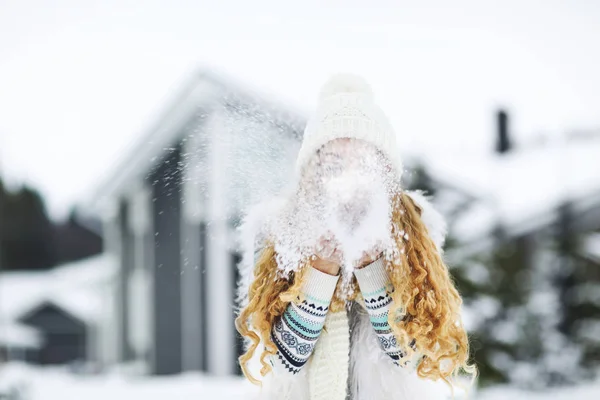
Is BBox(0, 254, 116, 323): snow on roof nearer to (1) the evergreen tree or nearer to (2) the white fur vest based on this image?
(1) the evergreen tree

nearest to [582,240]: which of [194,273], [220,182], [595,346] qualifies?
[595,346]

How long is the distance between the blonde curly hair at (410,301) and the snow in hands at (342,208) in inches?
2.3

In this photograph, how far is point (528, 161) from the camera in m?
12.3

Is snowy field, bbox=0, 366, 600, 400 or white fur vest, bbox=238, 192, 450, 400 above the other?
white fur vest, bbox=238, 192, 450, 400

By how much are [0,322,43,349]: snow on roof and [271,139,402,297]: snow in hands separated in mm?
24670

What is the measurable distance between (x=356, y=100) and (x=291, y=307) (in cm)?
51

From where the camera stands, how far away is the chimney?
12.6m

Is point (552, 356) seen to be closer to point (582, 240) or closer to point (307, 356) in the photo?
point (582, 240)

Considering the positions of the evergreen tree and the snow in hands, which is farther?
the evergreen tree

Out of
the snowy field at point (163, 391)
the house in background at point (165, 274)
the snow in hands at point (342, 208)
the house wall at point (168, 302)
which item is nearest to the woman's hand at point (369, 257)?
the snow in hands at point (342, 208)

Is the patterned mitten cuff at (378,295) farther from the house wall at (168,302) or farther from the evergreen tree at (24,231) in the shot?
the evergreen tree at (24,231)

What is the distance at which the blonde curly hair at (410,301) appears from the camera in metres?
1.70

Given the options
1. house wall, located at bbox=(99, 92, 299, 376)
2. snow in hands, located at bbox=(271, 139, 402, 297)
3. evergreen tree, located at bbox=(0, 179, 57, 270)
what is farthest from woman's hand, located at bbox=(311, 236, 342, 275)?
evergreen tree, located at bbox=(0, 179, 57, 270)

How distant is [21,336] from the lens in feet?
85.1
